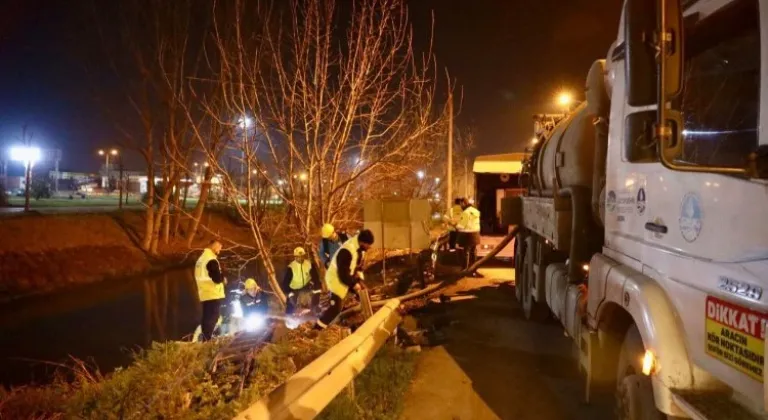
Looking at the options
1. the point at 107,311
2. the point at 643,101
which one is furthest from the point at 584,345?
the point at 107,311

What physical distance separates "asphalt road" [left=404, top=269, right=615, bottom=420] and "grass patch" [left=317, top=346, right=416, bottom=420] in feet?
1.39

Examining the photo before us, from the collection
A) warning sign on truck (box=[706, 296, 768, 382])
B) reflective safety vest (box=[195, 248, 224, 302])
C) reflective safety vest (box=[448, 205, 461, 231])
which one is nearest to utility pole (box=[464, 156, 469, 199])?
reflective safety vest (box=[448, 205, 461, 231])

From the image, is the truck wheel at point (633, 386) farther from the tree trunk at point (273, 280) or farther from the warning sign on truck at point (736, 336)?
the tree trunk at point (273, 280)

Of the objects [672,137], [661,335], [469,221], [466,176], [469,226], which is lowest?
[661,335]

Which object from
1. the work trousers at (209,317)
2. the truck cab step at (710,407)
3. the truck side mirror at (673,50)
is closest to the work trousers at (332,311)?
the work trousers at (209,317)

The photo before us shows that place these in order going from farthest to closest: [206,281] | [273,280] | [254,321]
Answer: [273,280] → [206,281] → [254,321]

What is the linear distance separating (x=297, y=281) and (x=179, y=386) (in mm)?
3836

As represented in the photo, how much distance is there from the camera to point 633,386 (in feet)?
10.3

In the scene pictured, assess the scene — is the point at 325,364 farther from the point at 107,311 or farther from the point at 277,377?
the point at 107,311

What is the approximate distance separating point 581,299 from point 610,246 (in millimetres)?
761

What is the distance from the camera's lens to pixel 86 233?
23.4 meters

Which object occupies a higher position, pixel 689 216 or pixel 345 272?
pixel 689 216

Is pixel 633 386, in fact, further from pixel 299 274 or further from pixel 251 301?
pixel 251 301

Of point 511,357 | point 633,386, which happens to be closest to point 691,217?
point 633,386
